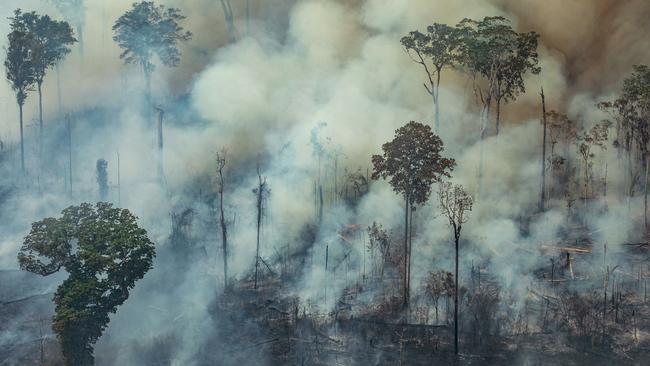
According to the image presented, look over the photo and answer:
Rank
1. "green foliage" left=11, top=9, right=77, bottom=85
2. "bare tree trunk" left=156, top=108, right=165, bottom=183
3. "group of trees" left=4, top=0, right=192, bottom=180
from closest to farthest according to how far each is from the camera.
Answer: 1. "group of trees" left=4, top=0, right=192, bottom=180
2. "green foliage" left=11, top=9, right=77, bottom=85
3. "bare tree trunk" left=156, top=108, right=165, bottom=183

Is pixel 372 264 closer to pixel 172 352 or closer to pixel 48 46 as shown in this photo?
pixel 172 352

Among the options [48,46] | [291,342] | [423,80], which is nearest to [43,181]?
[48,46]

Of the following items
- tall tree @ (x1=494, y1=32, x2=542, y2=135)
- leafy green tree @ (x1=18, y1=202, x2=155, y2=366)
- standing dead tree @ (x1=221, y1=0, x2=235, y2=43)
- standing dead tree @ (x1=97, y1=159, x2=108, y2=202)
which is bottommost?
leafy green tree @ (x1=18, y1=202, x2=155, y2=366)

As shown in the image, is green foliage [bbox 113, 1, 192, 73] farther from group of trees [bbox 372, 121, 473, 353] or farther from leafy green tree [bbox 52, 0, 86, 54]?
group of trees [bbox 372, 121, 473, 353]

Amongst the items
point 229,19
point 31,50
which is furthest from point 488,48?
point 31,50

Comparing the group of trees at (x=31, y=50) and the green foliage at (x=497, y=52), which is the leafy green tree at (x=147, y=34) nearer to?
the group of trees at (x=31, y=50)

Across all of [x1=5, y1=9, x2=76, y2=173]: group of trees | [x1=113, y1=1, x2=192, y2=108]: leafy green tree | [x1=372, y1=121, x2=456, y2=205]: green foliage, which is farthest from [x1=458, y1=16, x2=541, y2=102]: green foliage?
[x1=5, y1=9, x2=76, y2=173]: group of trees

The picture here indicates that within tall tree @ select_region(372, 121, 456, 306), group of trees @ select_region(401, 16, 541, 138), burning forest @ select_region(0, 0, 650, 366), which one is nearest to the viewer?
burning forest @ select_region(0, 0, 650, 366)
